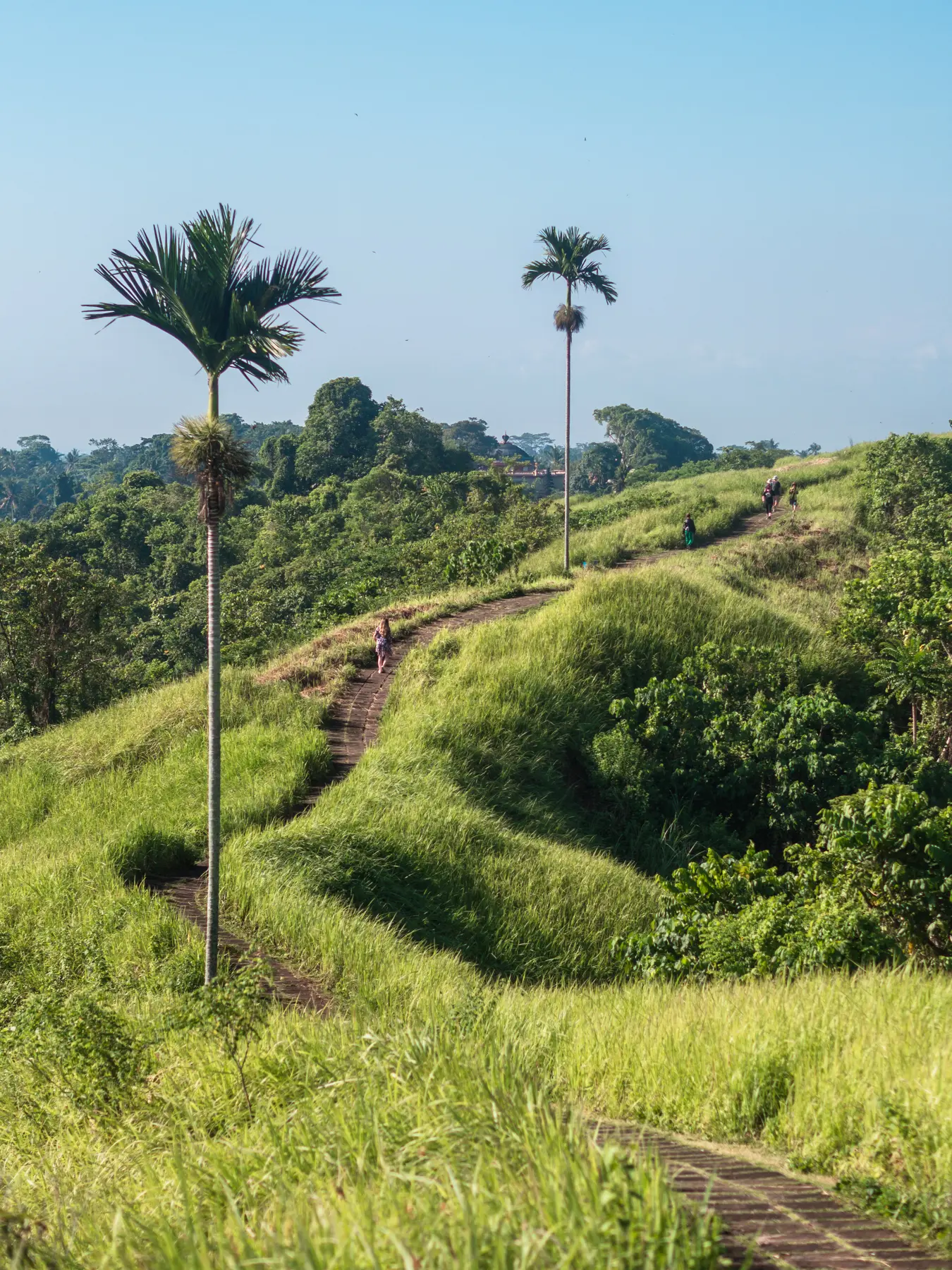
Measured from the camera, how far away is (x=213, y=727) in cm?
873

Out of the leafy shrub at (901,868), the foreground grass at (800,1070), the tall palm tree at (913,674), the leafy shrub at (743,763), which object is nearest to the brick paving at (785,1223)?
the foreground grass at (800,1070)

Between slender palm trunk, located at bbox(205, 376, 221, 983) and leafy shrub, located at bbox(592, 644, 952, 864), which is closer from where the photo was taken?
slender palm trunk, located at bbox(205, 376, 221, 983)

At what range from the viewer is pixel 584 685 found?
59.2 feet

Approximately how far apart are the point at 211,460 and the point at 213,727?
2181 millimetres

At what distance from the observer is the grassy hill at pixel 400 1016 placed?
375 centimetres

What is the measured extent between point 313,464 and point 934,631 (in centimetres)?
4813

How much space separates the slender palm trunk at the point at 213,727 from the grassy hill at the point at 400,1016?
20.0 inches

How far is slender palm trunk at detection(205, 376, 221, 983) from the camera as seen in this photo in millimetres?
8484

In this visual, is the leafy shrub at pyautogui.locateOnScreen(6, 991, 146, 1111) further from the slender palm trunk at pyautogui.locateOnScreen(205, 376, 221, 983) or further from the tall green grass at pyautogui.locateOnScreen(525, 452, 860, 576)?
the tall green grass at pyautogui.locateOnScreen(525, 452, 860, 576)

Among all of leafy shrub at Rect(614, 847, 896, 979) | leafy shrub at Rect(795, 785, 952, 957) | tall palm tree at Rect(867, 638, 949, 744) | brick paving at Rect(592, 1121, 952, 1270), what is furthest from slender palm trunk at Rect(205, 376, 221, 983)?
tall palm tree at Rect(867, 638, 949, 744)

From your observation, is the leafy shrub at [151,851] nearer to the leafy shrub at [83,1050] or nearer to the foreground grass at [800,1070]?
the leafy shrub at [83,1050]

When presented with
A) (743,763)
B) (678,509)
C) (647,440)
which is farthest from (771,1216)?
(647,440)

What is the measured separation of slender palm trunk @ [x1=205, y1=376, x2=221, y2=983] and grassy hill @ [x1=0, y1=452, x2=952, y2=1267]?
508 millimetres

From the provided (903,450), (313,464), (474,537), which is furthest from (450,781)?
(313,464)
